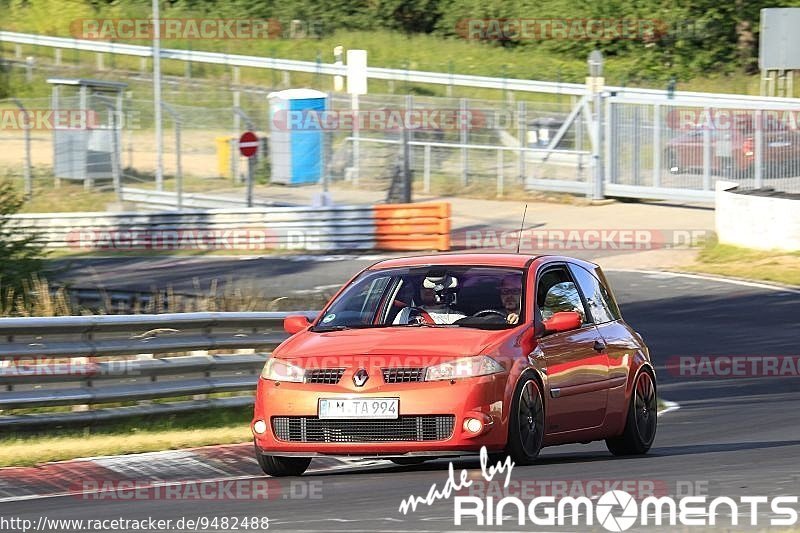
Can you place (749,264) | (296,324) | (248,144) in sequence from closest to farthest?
1. (296,324)
2. (749,264)
3. (248,144)

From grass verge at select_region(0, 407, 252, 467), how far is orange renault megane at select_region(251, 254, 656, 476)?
5.97 feet

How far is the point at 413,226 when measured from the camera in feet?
106

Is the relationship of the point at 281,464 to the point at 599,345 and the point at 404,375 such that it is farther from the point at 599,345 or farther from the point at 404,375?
the point at 599,345

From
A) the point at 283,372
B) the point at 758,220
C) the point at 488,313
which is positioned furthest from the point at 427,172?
the point at 283,372

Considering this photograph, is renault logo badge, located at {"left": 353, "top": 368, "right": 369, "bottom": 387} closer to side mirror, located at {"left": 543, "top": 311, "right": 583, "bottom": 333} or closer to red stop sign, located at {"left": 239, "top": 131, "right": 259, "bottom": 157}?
side mirror, located at {"left": 543, "top": 311, "right": 583, "bottom": 333}

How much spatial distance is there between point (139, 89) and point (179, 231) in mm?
20780

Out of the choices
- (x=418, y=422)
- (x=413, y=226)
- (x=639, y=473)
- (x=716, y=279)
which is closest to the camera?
(x=418, y=422)

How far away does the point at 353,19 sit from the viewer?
64.6 meters

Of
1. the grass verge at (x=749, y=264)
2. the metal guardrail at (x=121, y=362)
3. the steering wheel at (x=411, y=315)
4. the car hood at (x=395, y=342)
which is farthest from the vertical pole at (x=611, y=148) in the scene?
the car hood at (x=395, y=342)

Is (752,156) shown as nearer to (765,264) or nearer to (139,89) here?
(765,264)

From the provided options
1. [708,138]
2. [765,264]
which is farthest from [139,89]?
[765,264]

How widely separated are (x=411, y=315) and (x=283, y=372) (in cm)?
100

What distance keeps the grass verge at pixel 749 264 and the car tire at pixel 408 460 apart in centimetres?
1617

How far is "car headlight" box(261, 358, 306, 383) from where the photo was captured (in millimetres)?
9695
